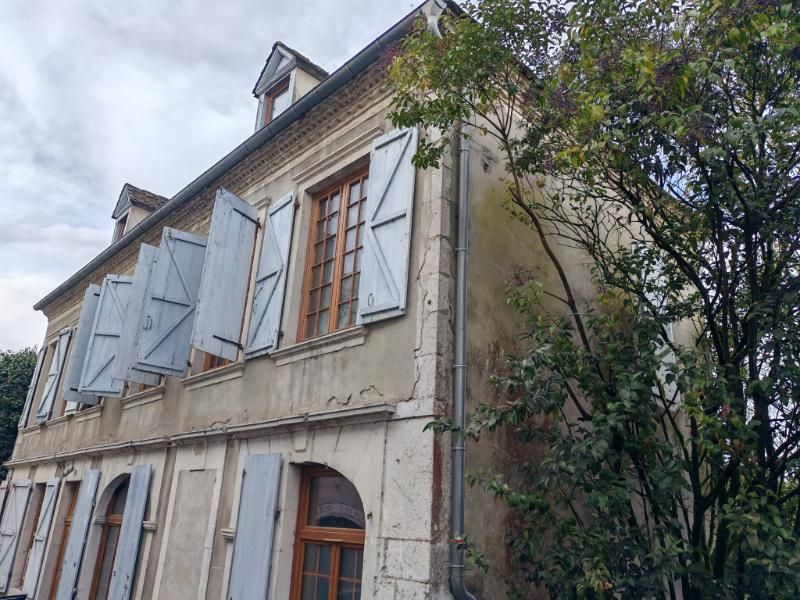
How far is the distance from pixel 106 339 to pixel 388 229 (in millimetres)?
5835

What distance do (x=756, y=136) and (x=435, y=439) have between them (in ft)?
8.69

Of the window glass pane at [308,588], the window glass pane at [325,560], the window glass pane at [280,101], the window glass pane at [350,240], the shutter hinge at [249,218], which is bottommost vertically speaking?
the window glass pane at [308,588]

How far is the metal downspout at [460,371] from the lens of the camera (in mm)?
4148

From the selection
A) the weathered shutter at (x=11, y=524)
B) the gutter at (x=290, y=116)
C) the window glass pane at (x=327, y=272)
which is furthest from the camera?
the weathered shutter at (x=11, y=524)

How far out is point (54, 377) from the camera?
12.1 m

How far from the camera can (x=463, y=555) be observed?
4.18 metres

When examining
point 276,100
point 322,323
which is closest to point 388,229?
point 322,323

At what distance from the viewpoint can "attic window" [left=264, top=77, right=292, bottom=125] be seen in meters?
8.76

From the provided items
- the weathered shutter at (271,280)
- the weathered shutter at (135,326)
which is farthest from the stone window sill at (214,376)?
the weathered shutter at (135,326)

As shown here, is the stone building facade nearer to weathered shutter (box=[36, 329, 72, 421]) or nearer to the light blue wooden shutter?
the light blue wooden shutter

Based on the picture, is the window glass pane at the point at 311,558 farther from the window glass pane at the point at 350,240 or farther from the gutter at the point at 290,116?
the gutter at the point at 290,116

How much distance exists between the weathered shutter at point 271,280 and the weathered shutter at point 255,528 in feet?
3.79

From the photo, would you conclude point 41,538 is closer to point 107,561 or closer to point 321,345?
point 107,561

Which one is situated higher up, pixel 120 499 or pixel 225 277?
pixel 225 277
